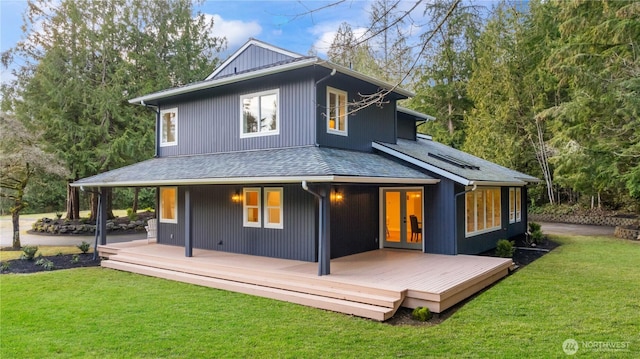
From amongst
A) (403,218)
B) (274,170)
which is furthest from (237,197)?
(403,218)

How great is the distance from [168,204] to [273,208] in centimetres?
418

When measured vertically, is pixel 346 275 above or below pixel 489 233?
below

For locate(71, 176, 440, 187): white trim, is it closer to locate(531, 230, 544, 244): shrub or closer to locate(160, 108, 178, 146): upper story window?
locate(160, 108, 178, 146): upper story window

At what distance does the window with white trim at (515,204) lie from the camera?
13898 mm

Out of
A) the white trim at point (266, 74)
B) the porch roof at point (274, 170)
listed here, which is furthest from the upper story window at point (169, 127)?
the porch roof at point (274, 170)

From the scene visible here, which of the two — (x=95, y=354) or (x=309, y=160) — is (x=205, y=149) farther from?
(x=95, y=354)

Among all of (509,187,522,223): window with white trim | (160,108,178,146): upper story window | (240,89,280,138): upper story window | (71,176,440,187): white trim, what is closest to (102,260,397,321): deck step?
(71,176,440,187): white trim

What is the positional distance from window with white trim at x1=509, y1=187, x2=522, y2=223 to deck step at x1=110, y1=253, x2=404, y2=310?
373 inches

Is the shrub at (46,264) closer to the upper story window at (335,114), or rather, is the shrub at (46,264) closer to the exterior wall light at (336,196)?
the exterior wall light at (336,196)

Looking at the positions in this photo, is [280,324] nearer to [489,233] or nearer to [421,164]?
[421,164]

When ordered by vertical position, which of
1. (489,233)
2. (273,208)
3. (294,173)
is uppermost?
(294,173)

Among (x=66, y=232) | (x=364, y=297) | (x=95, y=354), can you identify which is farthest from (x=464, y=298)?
(x=66, y=232)

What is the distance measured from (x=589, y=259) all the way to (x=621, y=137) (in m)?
7.39

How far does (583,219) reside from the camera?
19938mm
